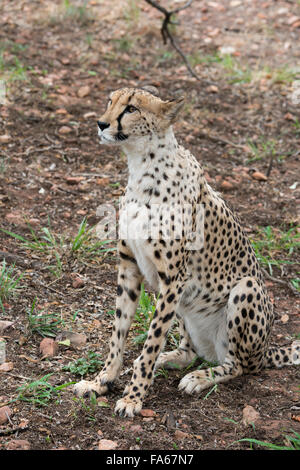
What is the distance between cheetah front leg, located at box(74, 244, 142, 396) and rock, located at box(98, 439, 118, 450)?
54 centimetres

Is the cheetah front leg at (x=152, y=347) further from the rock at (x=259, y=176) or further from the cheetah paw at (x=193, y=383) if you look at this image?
the rock at (x=259, y=176)

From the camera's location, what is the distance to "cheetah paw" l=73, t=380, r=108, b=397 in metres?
3.98

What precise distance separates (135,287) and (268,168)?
3.44m

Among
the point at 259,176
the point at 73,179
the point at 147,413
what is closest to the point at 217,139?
the point at 259,176

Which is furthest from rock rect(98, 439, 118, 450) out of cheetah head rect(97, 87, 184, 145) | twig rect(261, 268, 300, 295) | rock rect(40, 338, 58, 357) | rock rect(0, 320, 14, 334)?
twig rect(261, 268, 300, 295)

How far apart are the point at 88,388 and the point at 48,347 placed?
0.45m

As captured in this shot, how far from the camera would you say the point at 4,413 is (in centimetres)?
363

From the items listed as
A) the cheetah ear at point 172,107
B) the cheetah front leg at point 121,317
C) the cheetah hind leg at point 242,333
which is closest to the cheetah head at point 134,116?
the cheetah ear at point 172,107

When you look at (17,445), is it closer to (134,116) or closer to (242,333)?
Answer: (242,333)

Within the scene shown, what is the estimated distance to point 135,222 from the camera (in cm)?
385

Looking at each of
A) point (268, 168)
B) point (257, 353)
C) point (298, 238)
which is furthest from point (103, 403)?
point (268, 168)

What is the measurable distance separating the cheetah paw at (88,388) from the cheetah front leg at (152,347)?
0.18m

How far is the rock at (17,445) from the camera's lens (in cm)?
342

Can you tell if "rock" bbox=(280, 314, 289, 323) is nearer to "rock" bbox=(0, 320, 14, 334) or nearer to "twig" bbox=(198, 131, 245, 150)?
"rock" bbox=(0, 320, 14, 334)
